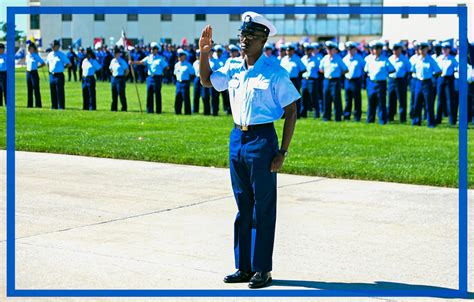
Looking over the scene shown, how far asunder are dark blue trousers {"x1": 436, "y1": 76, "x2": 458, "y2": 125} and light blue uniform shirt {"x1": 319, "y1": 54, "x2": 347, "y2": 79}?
7.60 feet

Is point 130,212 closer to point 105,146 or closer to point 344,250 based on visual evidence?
point 344,250

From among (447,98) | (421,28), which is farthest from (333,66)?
(421,28)

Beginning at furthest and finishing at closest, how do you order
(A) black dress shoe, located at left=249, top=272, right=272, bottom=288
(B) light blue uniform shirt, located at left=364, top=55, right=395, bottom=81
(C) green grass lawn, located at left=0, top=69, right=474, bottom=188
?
(B) light blue uniform shirt, located at left=364, top=55, right=395, bottom=81
(C) green grass lawn, located at left=0, top=69, right=474, bottom=188
(A) black dress shoe, located at left=249, top=272, right=272, bottom=288

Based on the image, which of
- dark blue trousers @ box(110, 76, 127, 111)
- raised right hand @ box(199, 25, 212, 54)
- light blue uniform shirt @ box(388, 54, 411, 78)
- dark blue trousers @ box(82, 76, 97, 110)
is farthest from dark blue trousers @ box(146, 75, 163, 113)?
raised right hand @ box(199, 25, 212, 54)

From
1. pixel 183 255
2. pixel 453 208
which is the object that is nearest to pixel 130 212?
pixel 183 255

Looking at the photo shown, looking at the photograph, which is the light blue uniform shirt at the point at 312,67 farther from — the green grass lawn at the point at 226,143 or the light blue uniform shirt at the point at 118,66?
the light blue uniform shirt at the point at 118,66

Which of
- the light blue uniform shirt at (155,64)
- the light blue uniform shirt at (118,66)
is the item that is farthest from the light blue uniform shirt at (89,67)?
the light blue uniform shirt at (155,64)

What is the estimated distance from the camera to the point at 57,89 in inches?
1032

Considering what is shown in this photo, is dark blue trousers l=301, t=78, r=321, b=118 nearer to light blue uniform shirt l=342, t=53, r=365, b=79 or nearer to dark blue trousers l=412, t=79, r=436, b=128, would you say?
light blue uniform shirt l=342, t=53, r=365, b=79

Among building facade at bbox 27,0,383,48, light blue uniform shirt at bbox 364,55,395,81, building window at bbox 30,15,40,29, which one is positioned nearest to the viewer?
light blue uniform shirt at bbox 364,55,395,81

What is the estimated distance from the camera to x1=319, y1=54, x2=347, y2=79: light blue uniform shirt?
22906 millimetres

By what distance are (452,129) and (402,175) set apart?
8.76m

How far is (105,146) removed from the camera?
51.9 ft

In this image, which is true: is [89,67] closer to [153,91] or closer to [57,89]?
[57,89]
